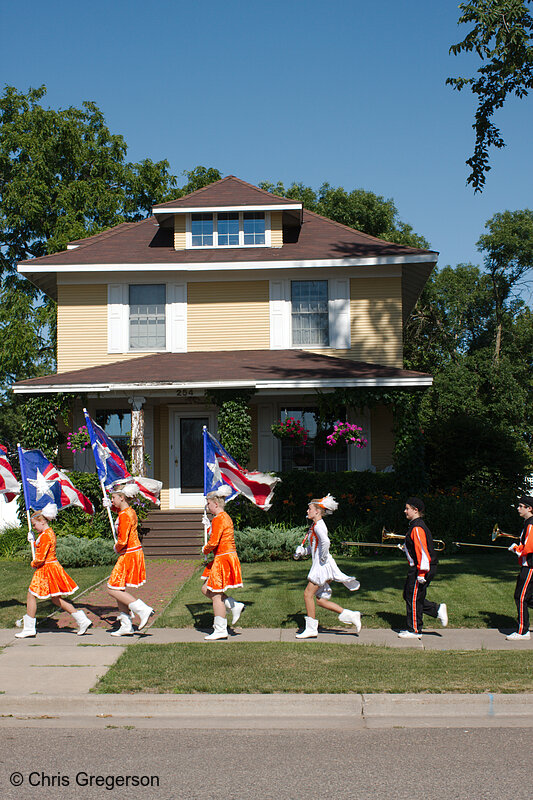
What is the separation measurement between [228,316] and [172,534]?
5.82 m

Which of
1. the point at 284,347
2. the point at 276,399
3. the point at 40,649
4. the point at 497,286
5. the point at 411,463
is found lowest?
the point at 40,649

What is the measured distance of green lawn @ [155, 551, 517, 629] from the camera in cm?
1009

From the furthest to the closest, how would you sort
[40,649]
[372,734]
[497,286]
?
[497,286] < [40,649] < [372,734]

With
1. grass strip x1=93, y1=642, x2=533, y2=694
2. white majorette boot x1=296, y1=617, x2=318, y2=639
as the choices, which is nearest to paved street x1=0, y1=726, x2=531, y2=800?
grass strip x1=93, y1=642, x2=533, y2=694

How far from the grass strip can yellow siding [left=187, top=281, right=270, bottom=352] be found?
11.4m

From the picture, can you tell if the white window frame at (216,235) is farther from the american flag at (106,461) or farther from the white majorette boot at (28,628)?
the white majorette boot at (28,628)

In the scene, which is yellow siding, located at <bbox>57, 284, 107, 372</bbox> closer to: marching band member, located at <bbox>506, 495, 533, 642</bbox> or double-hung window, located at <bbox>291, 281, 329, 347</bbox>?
double-hung window, located at <bbox>291, 281, 329, 347</bbox>

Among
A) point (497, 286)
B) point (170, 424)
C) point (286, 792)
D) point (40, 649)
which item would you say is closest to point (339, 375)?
point (170, 424)

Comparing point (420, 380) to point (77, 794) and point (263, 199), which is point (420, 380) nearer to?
point (263, 199)

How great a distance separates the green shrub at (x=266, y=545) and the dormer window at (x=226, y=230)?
8.30m

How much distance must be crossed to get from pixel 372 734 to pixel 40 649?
425cm

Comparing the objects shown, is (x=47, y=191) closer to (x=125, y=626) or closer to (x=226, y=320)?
(x=226, y=320)

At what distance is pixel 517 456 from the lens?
18.7 m

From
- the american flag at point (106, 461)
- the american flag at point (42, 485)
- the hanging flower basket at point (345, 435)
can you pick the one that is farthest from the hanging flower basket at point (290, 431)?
the american flag at point (42, 485)
